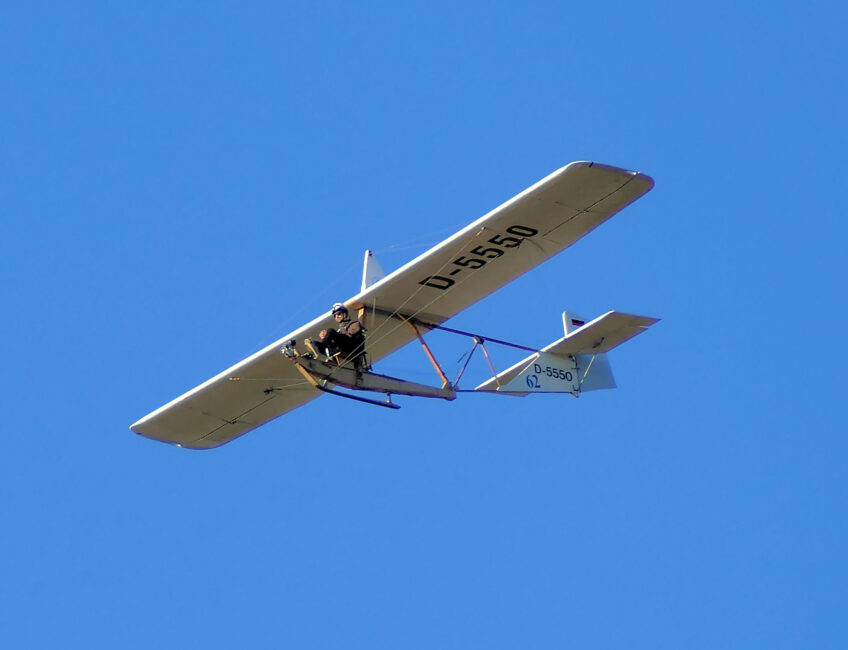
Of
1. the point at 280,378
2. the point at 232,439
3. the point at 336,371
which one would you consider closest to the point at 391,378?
the point at 336,371

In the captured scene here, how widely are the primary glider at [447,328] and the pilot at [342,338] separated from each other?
20 cm

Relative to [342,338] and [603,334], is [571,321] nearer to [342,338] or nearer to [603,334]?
[603,334]

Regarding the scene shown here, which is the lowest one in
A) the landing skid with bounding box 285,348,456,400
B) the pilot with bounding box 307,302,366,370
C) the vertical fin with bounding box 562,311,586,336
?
the landing skid with bounding box 285,348,456,400

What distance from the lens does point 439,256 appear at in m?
22.0

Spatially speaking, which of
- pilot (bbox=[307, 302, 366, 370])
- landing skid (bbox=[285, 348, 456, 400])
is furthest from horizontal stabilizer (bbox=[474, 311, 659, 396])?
pilot (bbox=[307, 302, 366, 370])

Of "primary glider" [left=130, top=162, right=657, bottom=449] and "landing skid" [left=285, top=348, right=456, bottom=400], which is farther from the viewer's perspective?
"landing skid" [left=285, top=348, right=456, bottom=400]

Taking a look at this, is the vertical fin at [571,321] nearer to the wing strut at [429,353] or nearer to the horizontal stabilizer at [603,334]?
the horizontal stabilizer at [603,334]

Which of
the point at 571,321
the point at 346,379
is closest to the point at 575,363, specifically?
the point at 571,321

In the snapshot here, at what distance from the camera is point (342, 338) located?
22094mm

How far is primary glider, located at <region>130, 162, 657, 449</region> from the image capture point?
69.5ft

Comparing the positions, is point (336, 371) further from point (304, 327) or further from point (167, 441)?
point (167, 441)

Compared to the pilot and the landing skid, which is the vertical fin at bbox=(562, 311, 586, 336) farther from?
the pilot

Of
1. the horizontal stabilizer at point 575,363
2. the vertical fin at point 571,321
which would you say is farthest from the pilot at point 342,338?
the vertical fin at point 571,321

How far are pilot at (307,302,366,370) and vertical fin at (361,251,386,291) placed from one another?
1.11m
